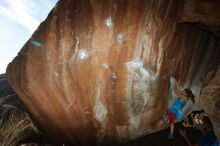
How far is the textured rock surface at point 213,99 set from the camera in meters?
4.89

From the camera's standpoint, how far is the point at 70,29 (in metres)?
5.05

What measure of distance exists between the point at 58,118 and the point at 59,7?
2.13 meters

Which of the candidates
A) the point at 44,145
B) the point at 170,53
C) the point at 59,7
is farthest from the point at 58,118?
the point at 170,53

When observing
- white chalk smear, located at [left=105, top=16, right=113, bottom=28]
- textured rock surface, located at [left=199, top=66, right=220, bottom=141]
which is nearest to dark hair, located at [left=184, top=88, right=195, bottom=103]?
textured rock surface, located at [left=199, top=66, right=220, bottom=141]

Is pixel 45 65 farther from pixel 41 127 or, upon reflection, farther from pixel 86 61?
pixel 41 127

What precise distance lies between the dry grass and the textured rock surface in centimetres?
383

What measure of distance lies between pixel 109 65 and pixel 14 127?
293cm

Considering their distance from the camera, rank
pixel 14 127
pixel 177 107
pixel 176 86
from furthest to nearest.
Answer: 1. pixel 14 127
2. pixel 177 107
3. pixel 176 86

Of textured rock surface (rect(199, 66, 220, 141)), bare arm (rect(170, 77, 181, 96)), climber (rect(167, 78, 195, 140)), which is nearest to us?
textured rock surface (rect(199, 66, 220, 141))

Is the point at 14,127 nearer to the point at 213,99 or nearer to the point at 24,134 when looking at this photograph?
the point at 24,134

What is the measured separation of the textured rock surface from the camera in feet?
16.0

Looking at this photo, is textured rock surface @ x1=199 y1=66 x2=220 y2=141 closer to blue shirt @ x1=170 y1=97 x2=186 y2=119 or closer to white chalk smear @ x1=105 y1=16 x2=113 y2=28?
blue shirt @ x1=170 y1=97 x2=186 y2=119

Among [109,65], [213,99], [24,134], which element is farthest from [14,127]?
[213,99]

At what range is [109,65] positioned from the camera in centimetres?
504
